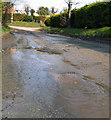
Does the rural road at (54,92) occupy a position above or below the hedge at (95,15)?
below

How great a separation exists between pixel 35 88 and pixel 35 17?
62.5 metres

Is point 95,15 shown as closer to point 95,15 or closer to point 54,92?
point 95,15

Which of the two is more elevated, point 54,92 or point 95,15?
point 95,15

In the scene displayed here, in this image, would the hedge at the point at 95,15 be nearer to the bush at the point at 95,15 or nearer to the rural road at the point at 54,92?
the bush at the point at 95,15

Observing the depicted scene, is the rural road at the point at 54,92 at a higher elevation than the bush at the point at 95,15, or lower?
lower

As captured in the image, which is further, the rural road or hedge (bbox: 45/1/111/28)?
hedge (bbox: 45/1/111/28)

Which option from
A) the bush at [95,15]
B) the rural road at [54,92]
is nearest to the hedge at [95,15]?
the bush at [95,15]

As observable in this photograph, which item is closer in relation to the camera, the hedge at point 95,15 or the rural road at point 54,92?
the rural road at point 54,92

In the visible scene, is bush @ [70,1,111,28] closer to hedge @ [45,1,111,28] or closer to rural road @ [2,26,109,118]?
hedge @ [45,1,111,28]

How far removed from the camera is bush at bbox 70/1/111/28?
613 inches

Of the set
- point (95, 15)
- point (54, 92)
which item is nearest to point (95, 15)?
point (95, 15)

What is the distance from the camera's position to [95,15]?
680 inches

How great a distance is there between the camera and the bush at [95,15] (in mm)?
15570

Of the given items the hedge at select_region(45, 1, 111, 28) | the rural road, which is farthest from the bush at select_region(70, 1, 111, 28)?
the rural road
